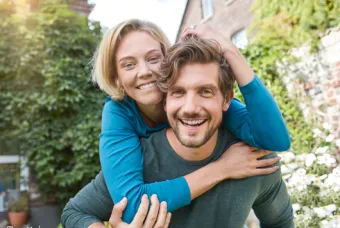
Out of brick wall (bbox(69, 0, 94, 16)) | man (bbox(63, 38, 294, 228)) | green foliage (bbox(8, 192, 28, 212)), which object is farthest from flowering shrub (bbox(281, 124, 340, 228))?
brick wall (bbox(69, 0, 94, 16))

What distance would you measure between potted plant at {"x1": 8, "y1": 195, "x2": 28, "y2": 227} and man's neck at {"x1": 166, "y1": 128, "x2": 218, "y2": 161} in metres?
5.49

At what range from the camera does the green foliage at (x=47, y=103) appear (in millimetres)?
5953

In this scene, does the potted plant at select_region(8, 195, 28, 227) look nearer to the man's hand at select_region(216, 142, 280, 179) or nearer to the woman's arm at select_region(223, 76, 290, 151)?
the man's hand at select_region(216, 142, 280, 179)

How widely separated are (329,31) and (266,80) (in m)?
1.04

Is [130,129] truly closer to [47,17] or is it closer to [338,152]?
[338,152]

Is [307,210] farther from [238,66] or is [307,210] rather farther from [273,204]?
[238,66]

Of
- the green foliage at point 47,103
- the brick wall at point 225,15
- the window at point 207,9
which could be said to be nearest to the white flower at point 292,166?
the green foliage at point 47,103

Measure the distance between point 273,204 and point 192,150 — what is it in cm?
52

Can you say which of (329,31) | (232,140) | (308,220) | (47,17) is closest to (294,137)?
(329,31)

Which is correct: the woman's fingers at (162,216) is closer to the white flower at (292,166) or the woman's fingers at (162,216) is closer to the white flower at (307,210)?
the white flower at (307,210)

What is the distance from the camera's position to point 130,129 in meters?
1.56

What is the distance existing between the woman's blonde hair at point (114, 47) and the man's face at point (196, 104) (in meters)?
0.39

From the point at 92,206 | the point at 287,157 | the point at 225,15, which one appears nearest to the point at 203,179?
the point at 92,206

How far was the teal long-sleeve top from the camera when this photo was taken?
1323 mm
